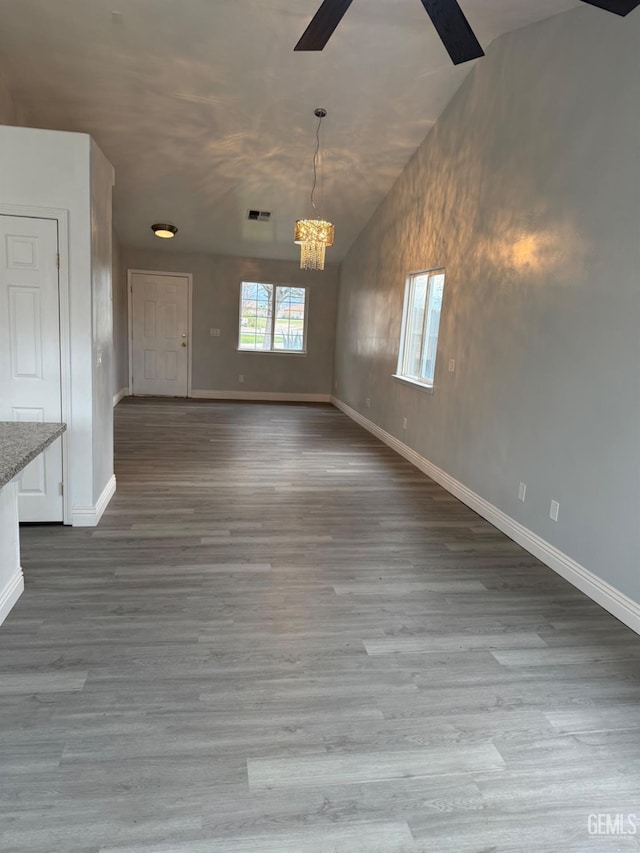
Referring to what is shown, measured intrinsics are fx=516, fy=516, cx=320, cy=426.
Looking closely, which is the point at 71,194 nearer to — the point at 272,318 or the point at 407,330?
the point at 407,330

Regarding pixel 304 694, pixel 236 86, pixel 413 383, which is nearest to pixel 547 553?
pixel 304 694

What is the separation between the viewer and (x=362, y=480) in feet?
15.3

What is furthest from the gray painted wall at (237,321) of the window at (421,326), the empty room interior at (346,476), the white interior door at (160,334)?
the window at (421,326)

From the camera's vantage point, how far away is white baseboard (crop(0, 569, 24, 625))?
2258 millimetres

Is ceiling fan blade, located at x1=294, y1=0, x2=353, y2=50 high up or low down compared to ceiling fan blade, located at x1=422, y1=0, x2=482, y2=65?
up

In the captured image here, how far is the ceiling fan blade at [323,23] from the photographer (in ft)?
7.13

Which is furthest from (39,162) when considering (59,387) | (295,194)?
(295,194)

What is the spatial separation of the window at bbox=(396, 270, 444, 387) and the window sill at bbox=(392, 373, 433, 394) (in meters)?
0.03

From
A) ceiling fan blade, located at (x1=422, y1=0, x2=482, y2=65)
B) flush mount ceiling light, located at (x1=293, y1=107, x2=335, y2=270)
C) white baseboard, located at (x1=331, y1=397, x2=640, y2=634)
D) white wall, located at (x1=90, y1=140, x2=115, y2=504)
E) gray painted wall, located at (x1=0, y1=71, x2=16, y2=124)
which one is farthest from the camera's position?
flush mount ceiling light, located at (x1=293, y1=107, x2=335, y2=270)

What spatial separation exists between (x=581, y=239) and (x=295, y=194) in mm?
4321

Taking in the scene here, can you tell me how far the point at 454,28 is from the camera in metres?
2.21

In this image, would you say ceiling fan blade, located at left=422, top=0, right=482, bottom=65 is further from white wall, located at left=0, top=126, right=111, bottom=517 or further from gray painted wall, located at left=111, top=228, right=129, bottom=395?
gray painted wall, located at left=111, top=228, right=129, bottom=395

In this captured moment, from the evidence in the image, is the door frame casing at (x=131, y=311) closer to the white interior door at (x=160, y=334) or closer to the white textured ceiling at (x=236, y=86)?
the white interior door at (x=160, y=334)

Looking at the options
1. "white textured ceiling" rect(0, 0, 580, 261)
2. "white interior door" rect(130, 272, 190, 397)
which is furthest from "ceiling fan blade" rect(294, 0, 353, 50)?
"white interior door" rect(130, 272, 190, 397)
